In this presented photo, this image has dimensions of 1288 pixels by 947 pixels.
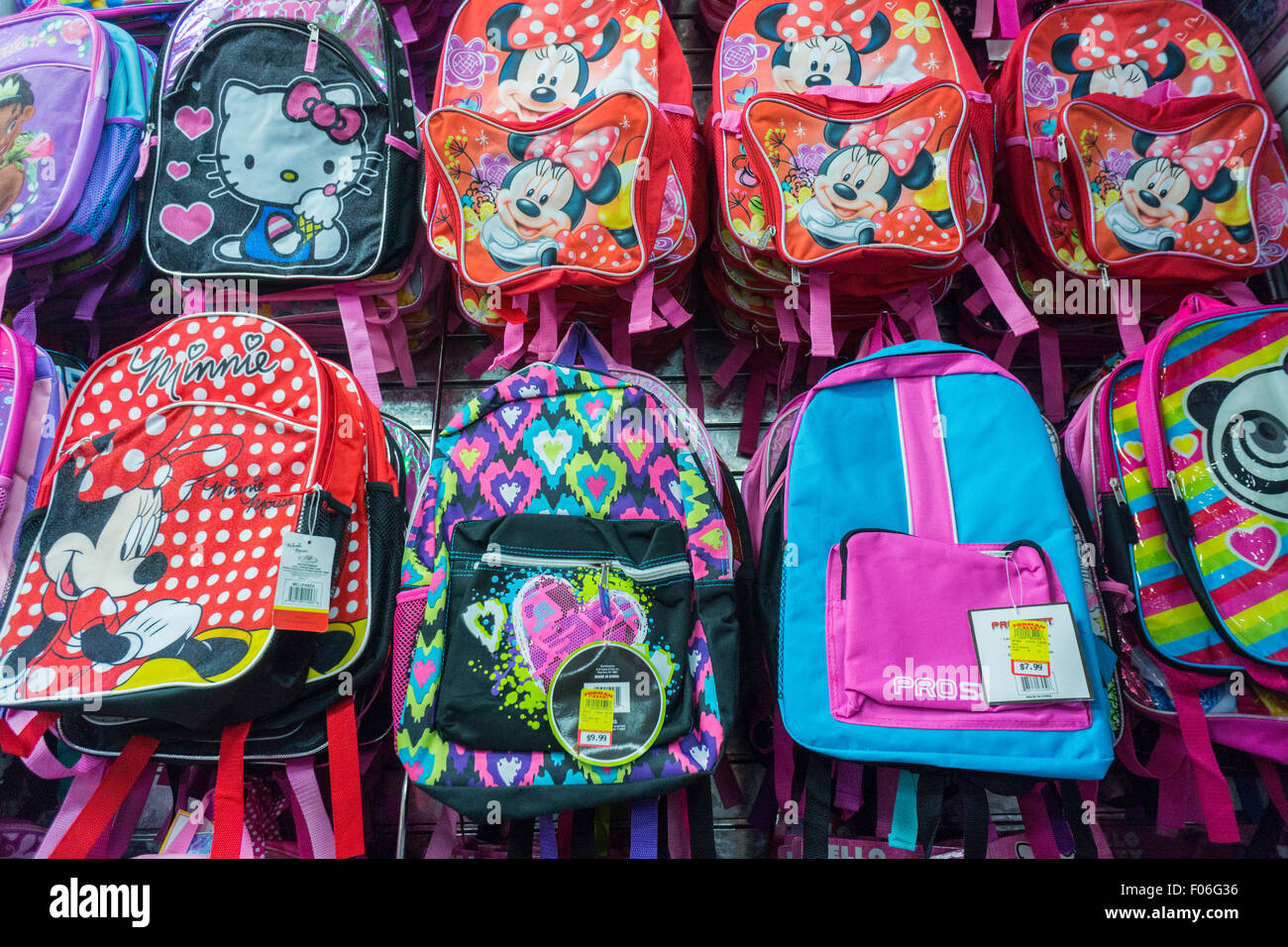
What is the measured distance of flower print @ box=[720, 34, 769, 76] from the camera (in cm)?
148

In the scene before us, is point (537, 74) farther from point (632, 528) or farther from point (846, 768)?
point (846, 768)

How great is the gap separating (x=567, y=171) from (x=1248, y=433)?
1.30m

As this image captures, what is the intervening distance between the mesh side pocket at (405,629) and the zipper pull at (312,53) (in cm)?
111

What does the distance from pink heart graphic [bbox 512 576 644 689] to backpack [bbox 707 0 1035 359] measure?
0.63 meters

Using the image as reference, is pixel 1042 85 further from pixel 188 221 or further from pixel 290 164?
pixel 188 221

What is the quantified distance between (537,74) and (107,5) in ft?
3.73

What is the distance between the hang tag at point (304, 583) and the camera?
1.04 metres

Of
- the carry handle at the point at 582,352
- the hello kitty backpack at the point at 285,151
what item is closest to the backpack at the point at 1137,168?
the carry handle at the point at 582,352

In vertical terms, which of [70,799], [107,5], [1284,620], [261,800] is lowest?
[261,800]

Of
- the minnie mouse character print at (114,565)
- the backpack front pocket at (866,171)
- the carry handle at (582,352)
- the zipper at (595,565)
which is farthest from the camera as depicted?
the carry handle at (582,352)

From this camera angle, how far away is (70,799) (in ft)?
3.73

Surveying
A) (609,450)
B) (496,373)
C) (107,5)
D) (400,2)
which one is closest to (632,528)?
(609,450)

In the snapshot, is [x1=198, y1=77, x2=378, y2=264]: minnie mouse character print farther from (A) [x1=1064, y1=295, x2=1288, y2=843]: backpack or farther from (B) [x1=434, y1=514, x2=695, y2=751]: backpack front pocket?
(A) [x1=1064, y1=295, x2=1288, y2=843]: backpack

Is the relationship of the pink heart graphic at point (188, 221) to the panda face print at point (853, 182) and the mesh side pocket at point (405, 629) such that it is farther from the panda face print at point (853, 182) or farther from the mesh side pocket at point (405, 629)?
the panda face print at point (853, 182)
